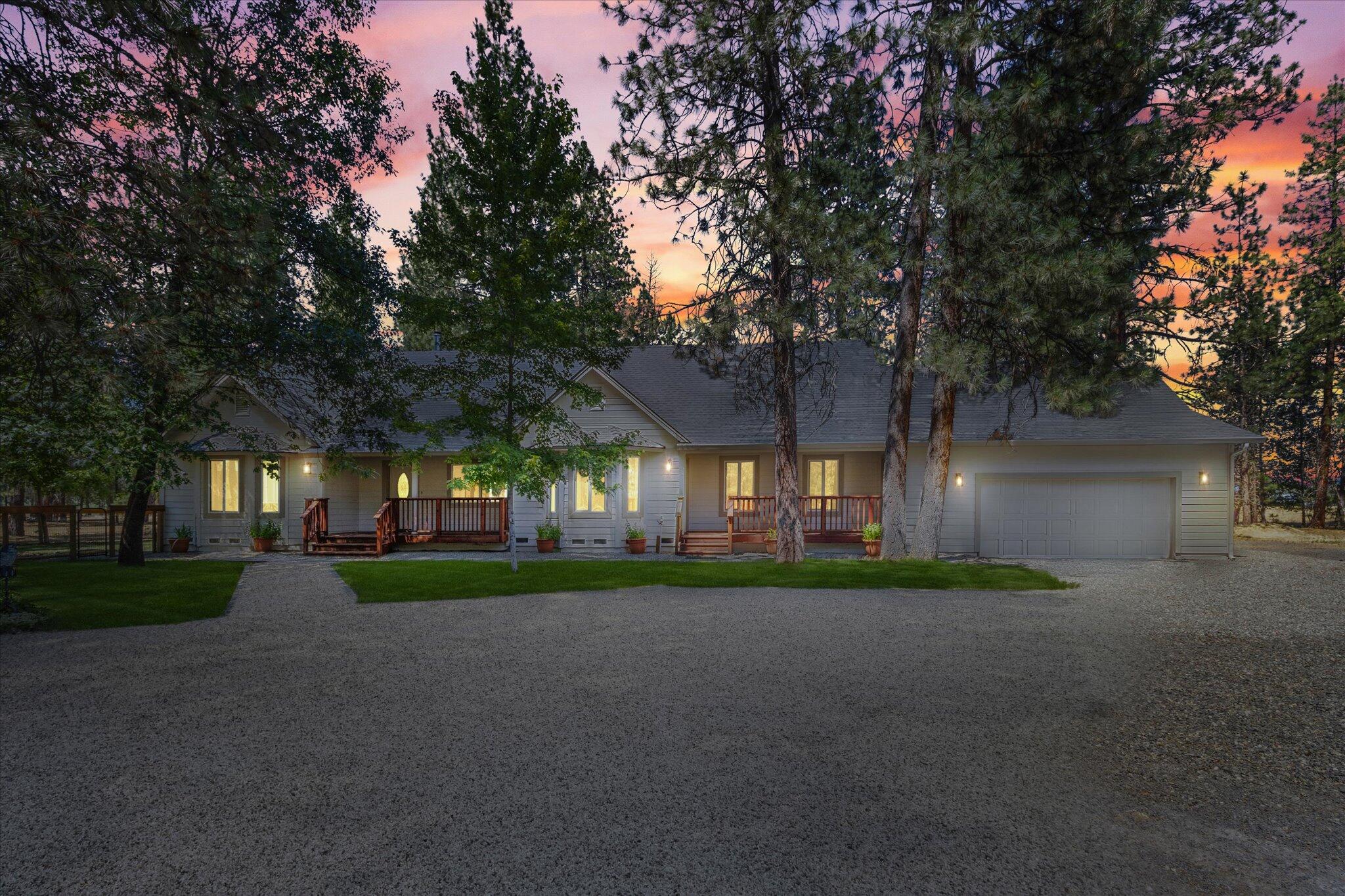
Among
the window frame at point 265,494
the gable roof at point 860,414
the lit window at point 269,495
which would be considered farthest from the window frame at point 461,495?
the lit window at point 269,495

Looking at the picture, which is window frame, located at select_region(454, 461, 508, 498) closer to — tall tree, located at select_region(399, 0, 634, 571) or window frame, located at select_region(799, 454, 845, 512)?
tall tree, located at select_region(399, 0, 634, 571)

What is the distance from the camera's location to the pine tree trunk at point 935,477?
14.7 meters

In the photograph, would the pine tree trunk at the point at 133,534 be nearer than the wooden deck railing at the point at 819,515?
Yes

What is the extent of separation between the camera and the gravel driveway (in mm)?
3385

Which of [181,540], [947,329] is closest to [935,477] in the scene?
[947,329]

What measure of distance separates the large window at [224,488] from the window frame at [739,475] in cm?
1268

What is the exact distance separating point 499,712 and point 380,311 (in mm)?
10689

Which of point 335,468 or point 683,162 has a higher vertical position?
point 683,162

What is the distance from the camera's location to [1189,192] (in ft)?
41.0

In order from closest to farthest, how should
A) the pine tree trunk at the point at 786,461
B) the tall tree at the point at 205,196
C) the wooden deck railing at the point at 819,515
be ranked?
the tall tree at the point at 205,196 < the pine tree trunk at the point at 786,461 < the wooden deck railing at the point at 819,515

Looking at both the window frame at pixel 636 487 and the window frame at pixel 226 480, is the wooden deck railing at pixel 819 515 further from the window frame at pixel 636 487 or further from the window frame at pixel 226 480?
the window frame at pixel 226 480

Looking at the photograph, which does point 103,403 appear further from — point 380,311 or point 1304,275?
point 1304,275

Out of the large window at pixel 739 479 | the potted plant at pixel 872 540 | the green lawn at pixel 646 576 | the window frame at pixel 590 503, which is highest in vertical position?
the large window at pixel 739 479

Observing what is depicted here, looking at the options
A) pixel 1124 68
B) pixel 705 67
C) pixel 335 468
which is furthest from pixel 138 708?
pixel 1124 68
